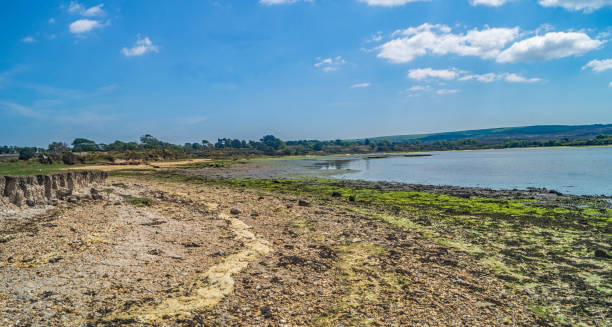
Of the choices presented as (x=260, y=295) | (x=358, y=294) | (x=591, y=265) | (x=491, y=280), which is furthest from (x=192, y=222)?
(x=591, y=265)

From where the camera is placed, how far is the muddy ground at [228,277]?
6.99 meters

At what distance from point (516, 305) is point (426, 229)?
766cm

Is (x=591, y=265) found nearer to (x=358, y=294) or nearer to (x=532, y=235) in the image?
(x=532, y=235)

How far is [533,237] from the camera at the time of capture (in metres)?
14.4

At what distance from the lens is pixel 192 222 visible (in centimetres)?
1515

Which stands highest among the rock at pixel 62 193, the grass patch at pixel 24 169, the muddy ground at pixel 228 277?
the grass patch at pixel 24 169

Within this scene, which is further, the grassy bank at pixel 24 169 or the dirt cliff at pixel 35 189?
the grassy bank at pixel 24 169

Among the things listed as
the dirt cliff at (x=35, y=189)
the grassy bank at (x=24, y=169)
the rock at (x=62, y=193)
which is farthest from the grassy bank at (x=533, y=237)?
the grassy bank at (x=24, y=169)

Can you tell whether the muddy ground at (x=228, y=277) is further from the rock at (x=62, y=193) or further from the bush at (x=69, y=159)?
the bush at (x=69, y=159)

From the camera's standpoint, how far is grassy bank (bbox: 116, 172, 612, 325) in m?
8.70

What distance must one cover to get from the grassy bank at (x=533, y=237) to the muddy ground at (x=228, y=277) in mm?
943

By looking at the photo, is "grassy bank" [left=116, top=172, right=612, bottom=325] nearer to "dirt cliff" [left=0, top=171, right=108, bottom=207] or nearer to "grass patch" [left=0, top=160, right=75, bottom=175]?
"dirt cliff" [left=0, top=171, right=108, bottom=207]

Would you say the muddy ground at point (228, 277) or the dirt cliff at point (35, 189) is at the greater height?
the dirt cliff at point (35, 189)

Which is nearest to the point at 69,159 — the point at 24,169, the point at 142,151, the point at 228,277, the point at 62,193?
the point at 24,169
